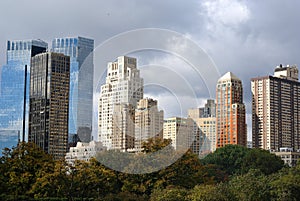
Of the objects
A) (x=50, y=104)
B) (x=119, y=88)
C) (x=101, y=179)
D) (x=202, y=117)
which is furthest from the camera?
(x=50, y=104)

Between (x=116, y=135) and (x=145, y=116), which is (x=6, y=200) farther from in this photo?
(x=145, y=116)

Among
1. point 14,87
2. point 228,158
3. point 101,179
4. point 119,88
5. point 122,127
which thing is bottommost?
point 101,179

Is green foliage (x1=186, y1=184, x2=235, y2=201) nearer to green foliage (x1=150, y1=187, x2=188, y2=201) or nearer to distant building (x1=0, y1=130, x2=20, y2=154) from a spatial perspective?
green foliage (x1=150, y1=187, x2=188, y2=201)

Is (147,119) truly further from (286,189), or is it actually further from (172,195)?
(286,189)

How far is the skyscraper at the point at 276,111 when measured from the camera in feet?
312

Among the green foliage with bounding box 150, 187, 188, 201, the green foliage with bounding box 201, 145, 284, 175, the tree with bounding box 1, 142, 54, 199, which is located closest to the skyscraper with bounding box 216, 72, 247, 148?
the green foliage with bounding box 201, 145, 284, 175

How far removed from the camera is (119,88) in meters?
19.8

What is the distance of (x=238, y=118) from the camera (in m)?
78.2

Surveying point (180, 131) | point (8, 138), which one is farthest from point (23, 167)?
point (8, 138)

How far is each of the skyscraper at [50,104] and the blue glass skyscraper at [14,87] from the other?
6026 millimetres

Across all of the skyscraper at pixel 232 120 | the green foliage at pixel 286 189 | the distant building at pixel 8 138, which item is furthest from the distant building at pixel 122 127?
the distant building at pixel 8 138

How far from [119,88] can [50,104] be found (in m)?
69.6

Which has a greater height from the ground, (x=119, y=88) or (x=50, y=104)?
(x=50, y=104)

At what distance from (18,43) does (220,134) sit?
5073cm
